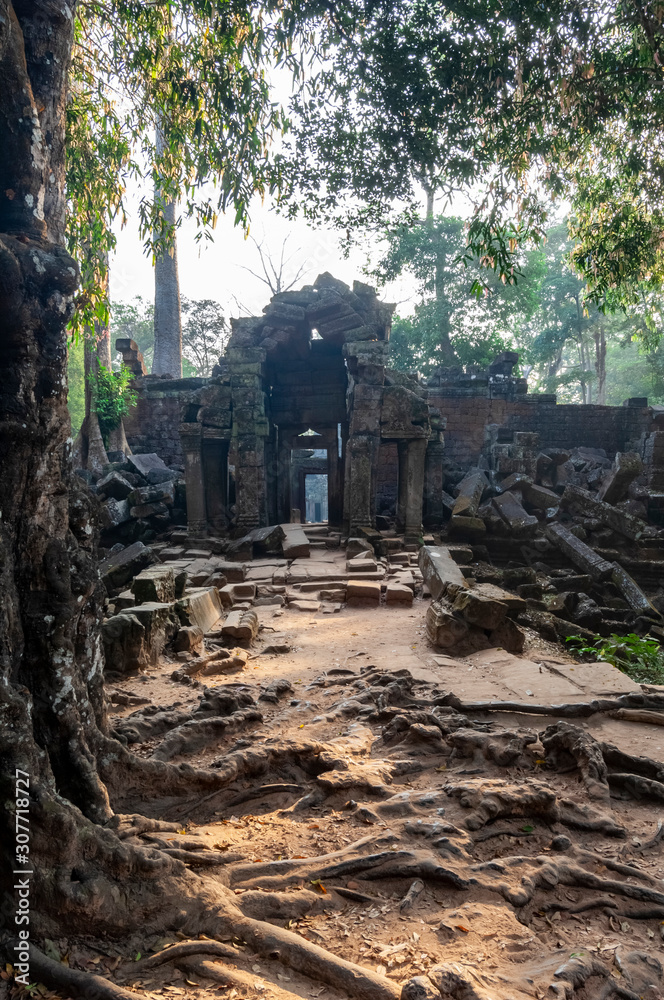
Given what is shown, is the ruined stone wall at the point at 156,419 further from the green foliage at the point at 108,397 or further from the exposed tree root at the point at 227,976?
the exposed tree root at the point at 227,976

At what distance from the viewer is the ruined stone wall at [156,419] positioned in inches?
675

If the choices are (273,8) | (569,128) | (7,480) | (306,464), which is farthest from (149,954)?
(306,464)

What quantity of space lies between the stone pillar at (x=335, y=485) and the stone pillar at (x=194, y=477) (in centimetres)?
296

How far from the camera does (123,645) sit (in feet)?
15.9

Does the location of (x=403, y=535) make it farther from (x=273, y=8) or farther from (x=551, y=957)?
(x=551, y=957)

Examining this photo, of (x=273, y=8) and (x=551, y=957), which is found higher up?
(x=273, y=8)

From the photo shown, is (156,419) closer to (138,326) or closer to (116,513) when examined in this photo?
(116,513)

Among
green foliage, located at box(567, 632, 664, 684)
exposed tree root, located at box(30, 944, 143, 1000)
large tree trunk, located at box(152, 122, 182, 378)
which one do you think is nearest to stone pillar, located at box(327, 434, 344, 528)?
green foliage, located at box(567, 632, 664, 684)

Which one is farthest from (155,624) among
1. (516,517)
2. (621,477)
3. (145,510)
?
(621,477)

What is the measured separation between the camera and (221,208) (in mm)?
5484

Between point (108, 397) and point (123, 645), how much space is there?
11.5 meters

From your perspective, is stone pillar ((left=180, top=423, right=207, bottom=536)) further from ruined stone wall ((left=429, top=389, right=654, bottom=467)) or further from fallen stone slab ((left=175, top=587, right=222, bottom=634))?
ruined stone wall ((left=429, top=389, right=654, bottom=467))

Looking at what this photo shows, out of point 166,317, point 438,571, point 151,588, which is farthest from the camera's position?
point 166,317

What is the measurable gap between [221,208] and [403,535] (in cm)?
689
